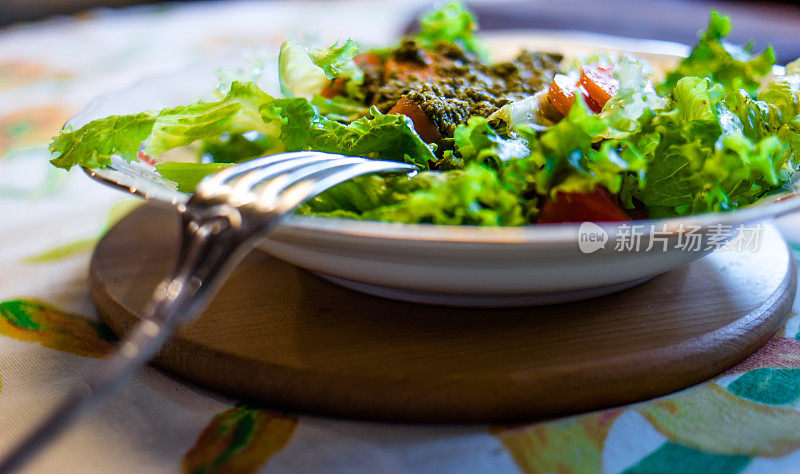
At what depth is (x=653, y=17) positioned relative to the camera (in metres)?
2.53

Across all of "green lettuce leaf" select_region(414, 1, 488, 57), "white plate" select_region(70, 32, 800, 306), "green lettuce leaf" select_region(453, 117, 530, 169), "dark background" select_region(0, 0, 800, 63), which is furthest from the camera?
"dark background" select_region(0, 0, 800, 63)

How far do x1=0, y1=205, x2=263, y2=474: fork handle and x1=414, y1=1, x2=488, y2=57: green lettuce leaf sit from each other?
44.9 inches

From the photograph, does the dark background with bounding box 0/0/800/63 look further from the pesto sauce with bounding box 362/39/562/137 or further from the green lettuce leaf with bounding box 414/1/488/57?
the pesto sauce with bounding box 362/39/562/137

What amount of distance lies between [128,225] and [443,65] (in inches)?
26.0

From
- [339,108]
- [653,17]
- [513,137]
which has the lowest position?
[653,17]

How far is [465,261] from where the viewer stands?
0.69 metres

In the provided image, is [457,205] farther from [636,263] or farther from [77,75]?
[77,75]

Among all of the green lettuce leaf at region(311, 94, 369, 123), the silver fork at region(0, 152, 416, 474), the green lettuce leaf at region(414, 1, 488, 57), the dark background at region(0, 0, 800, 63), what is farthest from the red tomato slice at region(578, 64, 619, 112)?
the dark background at region(0, 0, 800, 63)

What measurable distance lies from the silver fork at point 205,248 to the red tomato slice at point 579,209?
0.84ft

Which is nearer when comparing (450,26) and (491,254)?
(491,254)

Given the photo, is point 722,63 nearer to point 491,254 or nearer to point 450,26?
point 450,26

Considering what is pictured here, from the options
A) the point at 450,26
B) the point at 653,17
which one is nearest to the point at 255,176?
the point at 450,26

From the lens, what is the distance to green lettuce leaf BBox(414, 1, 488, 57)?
5.47 feet

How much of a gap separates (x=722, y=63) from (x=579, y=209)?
1.97ft
